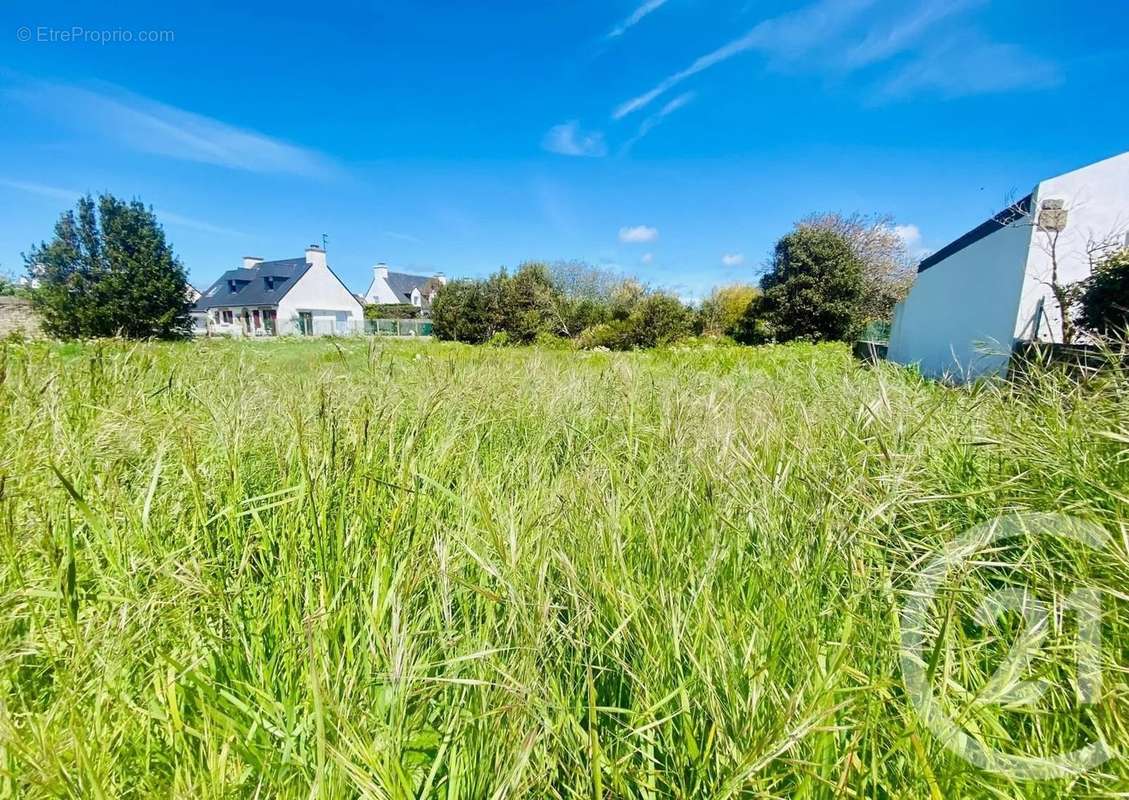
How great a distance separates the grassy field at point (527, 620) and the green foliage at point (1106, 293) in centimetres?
686

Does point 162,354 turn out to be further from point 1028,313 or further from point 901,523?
point 1028,313

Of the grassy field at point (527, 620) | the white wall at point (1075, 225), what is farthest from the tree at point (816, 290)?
the grassy field at point (527, 620)

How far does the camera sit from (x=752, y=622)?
1.04 m

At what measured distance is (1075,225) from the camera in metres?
7.65

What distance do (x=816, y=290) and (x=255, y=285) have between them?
42.9 m

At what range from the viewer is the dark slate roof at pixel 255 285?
37.4 m

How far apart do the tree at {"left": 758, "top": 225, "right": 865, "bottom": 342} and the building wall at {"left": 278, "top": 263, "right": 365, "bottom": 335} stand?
29.5m

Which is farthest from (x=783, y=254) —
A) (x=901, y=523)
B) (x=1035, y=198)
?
(x=901, y=523)

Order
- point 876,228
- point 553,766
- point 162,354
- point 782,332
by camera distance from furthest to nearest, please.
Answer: point 876,228, point 782,332, point 162,354, point 553,766

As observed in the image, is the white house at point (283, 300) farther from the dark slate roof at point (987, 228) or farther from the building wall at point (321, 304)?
the dark slate roof at point (987, 228)

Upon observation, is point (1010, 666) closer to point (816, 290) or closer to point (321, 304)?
point (816, 290)

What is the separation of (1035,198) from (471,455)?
10.8 m

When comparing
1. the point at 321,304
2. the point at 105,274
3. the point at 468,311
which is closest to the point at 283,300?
the point at 321,304

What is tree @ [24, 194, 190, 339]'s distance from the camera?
23.0 metres
